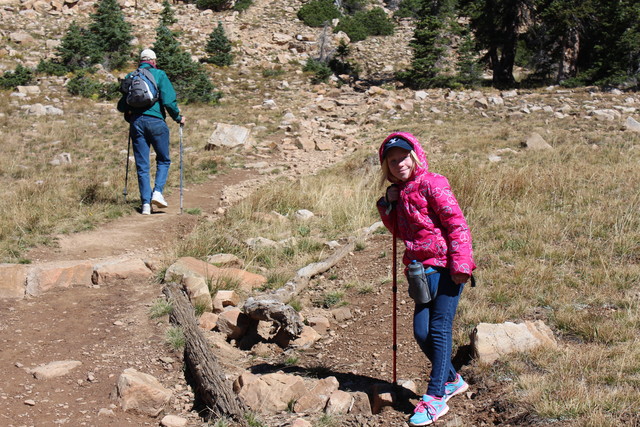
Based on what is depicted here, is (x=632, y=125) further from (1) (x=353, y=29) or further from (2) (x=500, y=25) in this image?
(1) (x=353, y=29)

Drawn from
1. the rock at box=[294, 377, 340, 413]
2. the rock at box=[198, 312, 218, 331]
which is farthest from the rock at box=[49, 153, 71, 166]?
the rock at box=[294, 377, 340, 413]

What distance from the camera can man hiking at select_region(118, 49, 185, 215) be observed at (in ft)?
23.6

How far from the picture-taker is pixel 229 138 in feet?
41.9

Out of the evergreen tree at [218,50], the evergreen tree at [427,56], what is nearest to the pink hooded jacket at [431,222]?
the evergreen tree at [427,56]

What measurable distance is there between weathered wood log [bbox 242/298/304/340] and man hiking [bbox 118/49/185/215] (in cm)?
344

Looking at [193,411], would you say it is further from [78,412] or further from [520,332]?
[520,332]

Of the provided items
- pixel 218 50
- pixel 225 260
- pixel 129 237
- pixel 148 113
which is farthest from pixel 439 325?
pixel 218 50

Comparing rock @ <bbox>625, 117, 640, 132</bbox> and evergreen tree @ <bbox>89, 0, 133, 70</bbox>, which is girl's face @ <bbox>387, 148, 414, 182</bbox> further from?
evergreen tree @ <bbox>89, 0, 133, 70</bbox>

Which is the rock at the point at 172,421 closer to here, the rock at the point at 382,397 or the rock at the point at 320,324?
the rock at the point at 382,397

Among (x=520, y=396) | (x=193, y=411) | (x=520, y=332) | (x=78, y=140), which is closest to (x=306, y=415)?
(x=193, y=411)

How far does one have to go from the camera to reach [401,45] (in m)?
28.8

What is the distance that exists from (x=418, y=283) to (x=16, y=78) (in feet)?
57.5

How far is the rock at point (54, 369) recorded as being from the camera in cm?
389

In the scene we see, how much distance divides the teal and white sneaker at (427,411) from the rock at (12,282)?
357cm
